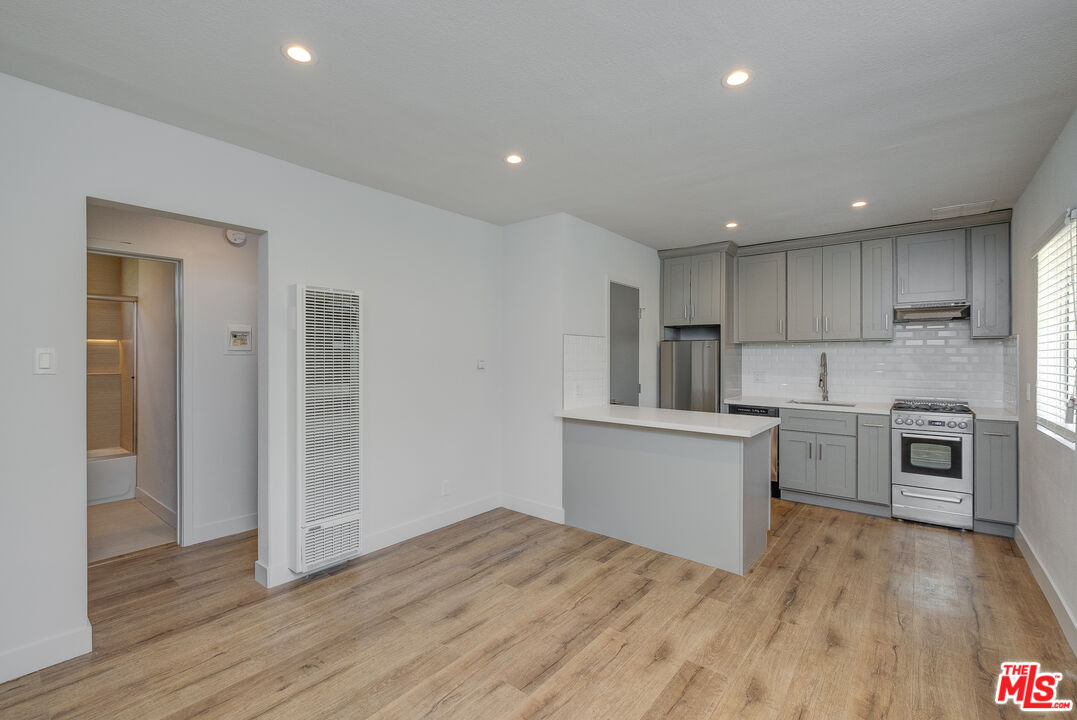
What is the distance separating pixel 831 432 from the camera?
178 inches

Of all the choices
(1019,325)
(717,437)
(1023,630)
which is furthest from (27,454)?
(1019,325)

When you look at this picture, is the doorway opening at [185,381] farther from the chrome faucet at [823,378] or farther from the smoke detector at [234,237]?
the chrome faucet at [823,378]

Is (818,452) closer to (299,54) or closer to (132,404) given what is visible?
(299,54)

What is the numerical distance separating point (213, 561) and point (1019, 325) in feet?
19.4

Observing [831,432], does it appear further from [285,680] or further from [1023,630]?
[285,680]

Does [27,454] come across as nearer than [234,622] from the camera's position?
Yes

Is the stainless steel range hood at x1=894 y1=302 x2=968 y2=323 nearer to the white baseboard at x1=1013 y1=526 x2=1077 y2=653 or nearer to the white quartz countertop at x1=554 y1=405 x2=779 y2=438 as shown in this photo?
the white baseboard at x1=1013 y1=526 x2=1077 y2=653

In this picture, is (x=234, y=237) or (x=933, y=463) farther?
(x=933, y=463)

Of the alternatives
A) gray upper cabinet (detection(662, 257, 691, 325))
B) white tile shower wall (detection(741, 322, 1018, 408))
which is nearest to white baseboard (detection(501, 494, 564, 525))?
gray upper cabinet (detection(662, 257, 691, 325))

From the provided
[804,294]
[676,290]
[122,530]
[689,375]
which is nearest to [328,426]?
[122,530]

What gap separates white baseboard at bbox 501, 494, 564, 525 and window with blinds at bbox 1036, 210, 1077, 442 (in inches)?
121

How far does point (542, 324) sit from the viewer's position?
14.0ft

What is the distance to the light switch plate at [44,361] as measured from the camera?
223 centimetres

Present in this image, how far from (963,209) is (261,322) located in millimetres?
5129
